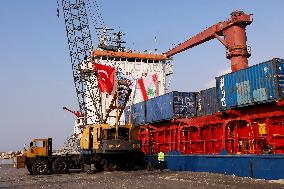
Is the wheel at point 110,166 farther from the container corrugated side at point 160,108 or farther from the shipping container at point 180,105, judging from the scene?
the shipping container at point 180,105

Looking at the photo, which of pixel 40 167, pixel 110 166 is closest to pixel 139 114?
pixel 110 166

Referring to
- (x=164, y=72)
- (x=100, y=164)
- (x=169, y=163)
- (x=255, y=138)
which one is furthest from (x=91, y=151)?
(x=164, y=72)

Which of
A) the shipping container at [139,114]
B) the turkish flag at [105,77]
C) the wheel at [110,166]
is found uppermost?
the turkish flag at [105,77]

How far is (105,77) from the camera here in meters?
45.0

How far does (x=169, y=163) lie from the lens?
29.4 meters

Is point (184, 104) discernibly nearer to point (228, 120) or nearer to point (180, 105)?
point (180, 105)

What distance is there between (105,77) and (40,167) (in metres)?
18.6

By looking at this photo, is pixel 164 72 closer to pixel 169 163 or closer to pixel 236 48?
pixel 236 48

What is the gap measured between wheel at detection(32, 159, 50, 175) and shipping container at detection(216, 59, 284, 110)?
1538 centimetres

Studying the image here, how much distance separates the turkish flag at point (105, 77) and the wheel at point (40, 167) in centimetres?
1764

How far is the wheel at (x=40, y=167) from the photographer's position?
28.7 metres

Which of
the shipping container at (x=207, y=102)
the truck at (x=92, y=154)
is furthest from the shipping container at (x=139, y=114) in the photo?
the shipping container at (x=207, y=102)

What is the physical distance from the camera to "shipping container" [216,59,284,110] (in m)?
19.7

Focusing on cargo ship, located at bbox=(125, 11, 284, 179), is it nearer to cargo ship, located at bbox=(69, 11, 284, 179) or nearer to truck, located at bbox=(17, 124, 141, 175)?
cargo ship, located at bbox=(69, 11, 284, 179)
